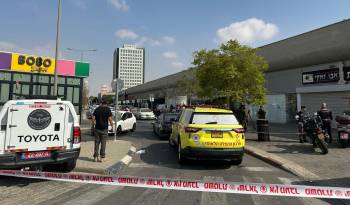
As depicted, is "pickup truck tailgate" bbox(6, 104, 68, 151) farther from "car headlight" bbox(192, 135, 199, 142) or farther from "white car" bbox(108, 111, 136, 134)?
"white car" bbox(108, 111, 136, 134)

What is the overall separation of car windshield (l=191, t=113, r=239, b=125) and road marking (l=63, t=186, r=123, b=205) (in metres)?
3.21

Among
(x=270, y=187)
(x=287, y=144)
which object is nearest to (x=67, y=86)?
(x=287, y=144)

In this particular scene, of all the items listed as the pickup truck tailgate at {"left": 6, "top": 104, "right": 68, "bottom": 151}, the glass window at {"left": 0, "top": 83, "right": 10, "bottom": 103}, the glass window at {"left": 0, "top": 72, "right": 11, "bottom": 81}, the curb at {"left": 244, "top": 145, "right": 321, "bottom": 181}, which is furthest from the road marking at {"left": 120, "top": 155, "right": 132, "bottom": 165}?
the glass window at {"left": 0, "top": 72, "right": 11, "bottom": 81}

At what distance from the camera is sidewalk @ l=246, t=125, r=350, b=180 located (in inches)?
305

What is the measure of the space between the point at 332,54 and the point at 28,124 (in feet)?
62.8

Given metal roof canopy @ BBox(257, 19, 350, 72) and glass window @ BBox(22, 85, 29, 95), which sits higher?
metal roof canopy @ BBox(257, 19, 350, 72)

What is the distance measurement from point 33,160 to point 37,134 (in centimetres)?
57

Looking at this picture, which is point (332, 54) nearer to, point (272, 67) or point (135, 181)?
point (272, 67)

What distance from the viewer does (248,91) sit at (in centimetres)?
1767

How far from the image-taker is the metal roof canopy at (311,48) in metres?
18.8

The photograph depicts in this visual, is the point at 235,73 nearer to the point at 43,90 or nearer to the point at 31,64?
the point at 43,90

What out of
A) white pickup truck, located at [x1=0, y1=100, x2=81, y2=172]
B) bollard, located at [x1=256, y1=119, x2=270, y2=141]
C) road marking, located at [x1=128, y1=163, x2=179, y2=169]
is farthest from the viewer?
bollard, located at [x1=256, y1=119, x2=270, y2=141]

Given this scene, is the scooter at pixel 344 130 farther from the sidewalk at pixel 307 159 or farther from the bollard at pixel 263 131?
the bollard at pixel 263 131

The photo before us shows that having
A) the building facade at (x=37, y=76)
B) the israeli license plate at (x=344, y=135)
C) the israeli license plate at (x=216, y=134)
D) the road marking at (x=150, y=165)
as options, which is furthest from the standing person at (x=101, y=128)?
the building facade at (x=37, y=76)
